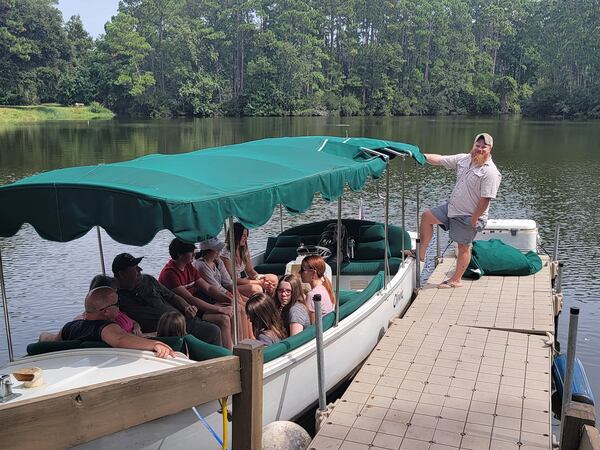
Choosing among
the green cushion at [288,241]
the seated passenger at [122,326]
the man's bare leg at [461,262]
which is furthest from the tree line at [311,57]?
the seated passenger at [122,326]

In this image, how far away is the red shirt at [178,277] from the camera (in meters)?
6.60

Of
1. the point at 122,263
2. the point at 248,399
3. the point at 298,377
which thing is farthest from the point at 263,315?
the point at 248,399

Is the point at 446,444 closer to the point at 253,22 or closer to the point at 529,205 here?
the point at 529,205

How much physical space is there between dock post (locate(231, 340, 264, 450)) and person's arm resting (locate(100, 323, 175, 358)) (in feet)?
4.07

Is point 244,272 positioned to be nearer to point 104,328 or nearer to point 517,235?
point 104,328

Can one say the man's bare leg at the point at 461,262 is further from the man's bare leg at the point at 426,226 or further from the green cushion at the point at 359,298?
the green cushion at the point at 359,298

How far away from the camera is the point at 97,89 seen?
77688 millimetres

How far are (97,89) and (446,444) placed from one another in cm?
7983

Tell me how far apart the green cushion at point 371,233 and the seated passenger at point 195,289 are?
3152 mm

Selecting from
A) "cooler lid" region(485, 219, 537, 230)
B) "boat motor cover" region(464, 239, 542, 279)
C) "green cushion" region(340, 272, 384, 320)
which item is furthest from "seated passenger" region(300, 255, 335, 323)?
"cooler lid" region(485, 219, 537, 230)

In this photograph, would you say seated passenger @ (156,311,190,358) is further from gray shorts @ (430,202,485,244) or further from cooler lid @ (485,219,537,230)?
cooler lid @ (485,219,537,230)

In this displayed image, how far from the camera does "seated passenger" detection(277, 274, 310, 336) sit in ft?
20.7

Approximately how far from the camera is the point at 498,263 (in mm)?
9578

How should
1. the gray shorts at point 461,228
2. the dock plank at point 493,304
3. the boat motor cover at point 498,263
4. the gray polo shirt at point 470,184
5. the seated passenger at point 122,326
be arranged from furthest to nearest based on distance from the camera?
1. the boat motor cover at point 498,263
2. the gray shorts at point 461,228
3. the gray polo shirt at point 470,184
4. the dock plank at point 493,304
5. the seated passenger at point 122,326
